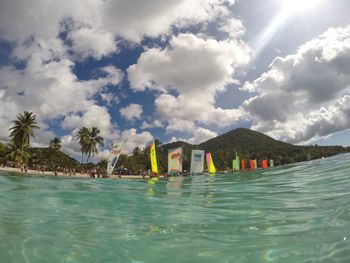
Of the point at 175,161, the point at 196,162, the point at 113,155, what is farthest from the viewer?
the point at 196,162

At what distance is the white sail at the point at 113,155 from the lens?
163ft

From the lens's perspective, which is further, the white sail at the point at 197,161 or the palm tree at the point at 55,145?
the palm tree at the point at 55,145

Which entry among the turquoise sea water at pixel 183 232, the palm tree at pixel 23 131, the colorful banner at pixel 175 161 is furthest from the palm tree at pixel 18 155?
the turquoise sea water at pixel 183 232

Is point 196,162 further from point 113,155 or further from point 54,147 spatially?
point 54,147

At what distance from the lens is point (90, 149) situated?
9431cm

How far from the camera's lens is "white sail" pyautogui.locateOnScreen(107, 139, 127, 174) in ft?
163

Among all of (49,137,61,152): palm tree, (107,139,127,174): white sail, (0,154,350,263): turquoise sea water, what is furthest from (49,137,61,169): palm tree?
(0,154,350,263): turquoise sea water

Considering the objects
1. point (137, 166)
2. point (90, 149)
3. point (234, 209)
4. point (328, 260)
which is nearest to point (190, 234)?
point (328, 260)

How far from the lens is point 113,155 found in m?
50.0

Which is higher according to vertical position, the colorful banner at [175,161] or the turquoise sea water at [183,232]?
the colorful banner at [175,161]

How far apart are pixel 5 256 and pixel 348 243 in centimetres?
575

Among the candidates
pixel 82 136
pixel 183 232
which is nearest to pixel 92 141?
pixel 82 136

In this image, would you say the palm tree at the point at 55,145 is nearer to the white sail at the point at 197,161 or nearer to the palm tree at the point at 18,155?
the palm tree at the point at 18,155

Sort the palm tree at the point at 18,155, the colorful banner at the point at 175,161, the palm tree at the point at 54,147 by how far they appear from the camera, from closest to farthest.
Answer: the colorful banner at the point at 175,161
the palm tree at the point at 18,155
the palm tree at the point at 54,147
